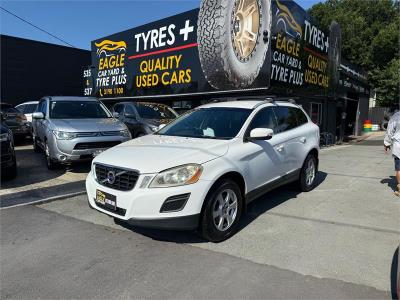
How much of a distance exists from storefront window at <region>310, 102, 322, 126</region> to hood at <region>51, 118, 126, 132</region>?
10731 millimetres

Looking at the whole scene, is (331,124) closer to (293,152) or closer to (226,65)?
(226,65)

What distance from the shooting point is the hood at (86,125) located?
7953 millimetres

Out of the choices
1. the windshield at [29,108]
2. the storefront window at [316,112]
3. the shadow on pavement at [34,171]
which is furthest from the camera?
the storefront window at [316,112]

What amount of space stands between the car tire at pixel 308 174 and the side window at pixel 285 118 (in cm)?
82

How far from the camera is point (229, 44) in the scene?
13172 millimetres

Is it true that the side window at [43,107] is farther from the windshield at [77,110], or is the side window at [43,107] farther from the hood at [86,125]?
the hood at [86,125]

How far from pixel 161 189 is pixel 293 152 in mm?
2990

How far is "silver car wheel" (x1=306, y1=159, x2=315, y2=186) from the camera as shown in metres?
6.89

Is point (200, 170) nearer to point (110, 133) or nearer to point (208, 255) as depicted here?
point (208, 255)

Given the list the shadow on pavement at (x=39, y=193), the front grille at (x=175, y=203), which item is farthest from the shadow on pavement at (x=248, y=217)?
the shadow on pavement at (x=39, y=193)

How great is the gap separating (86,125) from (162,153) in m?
4.45

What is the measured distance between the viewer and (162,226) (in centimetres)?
394

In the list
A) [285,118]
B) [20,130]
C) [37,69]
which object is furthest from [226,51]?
[37,69]

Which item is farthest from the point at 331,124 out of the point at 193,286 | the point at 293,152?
the point at 193,286
